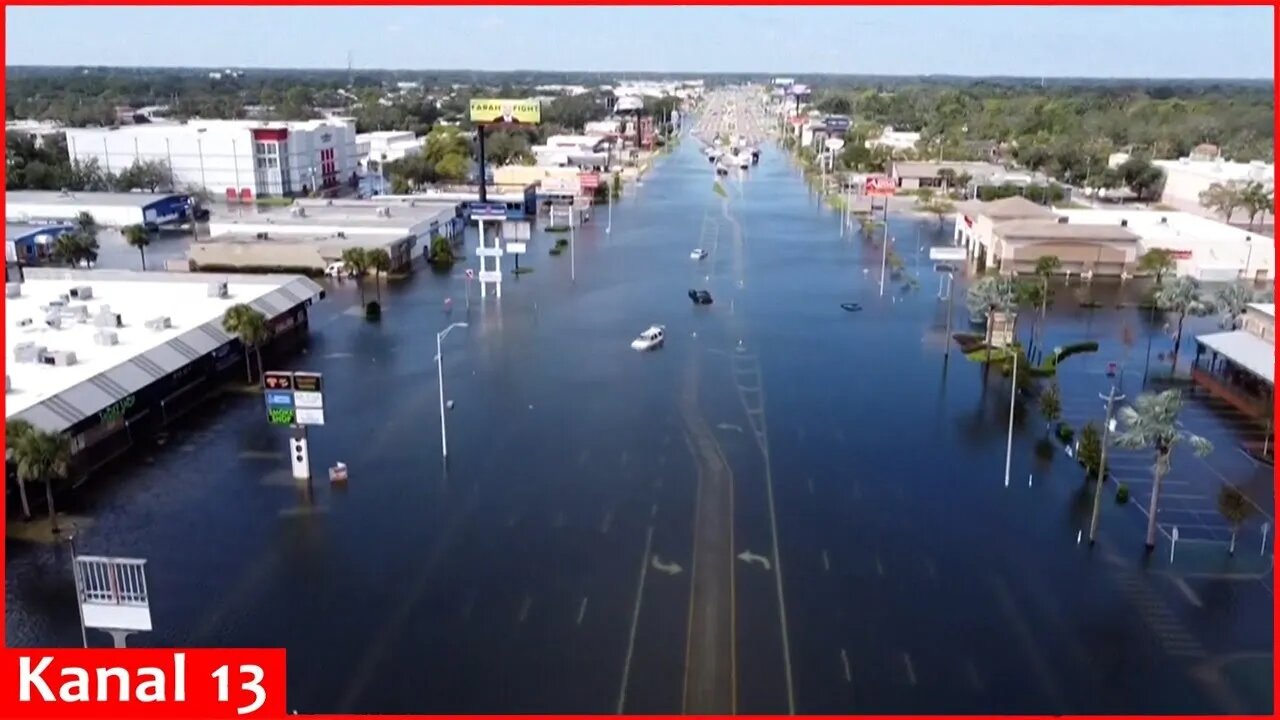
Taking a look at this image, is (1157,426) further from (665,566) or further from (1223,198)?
(1223,198)

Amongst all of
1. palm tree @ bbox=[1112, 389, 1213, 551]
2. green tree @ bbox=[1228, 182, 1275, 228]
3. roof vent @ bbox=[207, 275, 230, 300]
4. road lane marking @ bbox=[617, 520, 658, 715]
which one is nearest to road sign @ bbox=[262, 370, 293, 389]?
road lane marking @ bbox=[617, 520, 658, 715]

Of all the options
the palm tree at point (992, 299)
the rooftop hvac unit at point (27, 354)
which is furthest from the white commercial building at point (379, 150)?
the palm tree at point (992, 299)

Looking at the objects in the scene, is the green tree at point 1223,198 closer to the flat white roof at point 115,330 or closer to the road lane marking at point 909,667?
the flat white roof at point 115,330

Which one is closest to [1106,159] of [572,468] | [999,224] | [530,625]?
[999,224]

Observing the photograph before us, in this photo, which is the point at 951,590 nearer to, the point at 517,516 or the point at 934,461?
the point at 934,461

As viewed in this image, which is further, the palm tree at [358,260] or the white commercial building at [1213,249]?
the white commercial building at [1213,249]

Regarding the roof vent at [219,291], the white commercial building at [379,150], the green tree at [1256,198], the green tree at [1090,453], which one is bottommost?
the green tree at [1090,453]

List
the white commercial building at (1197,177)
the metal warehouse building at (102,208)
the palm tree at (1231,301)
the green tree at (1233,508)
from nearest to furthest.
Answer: the green tree at (1233,508) → the palm tree at (1231,301) → the metal warehouse building at (102,208) → the white commercial building at (1197,177)
